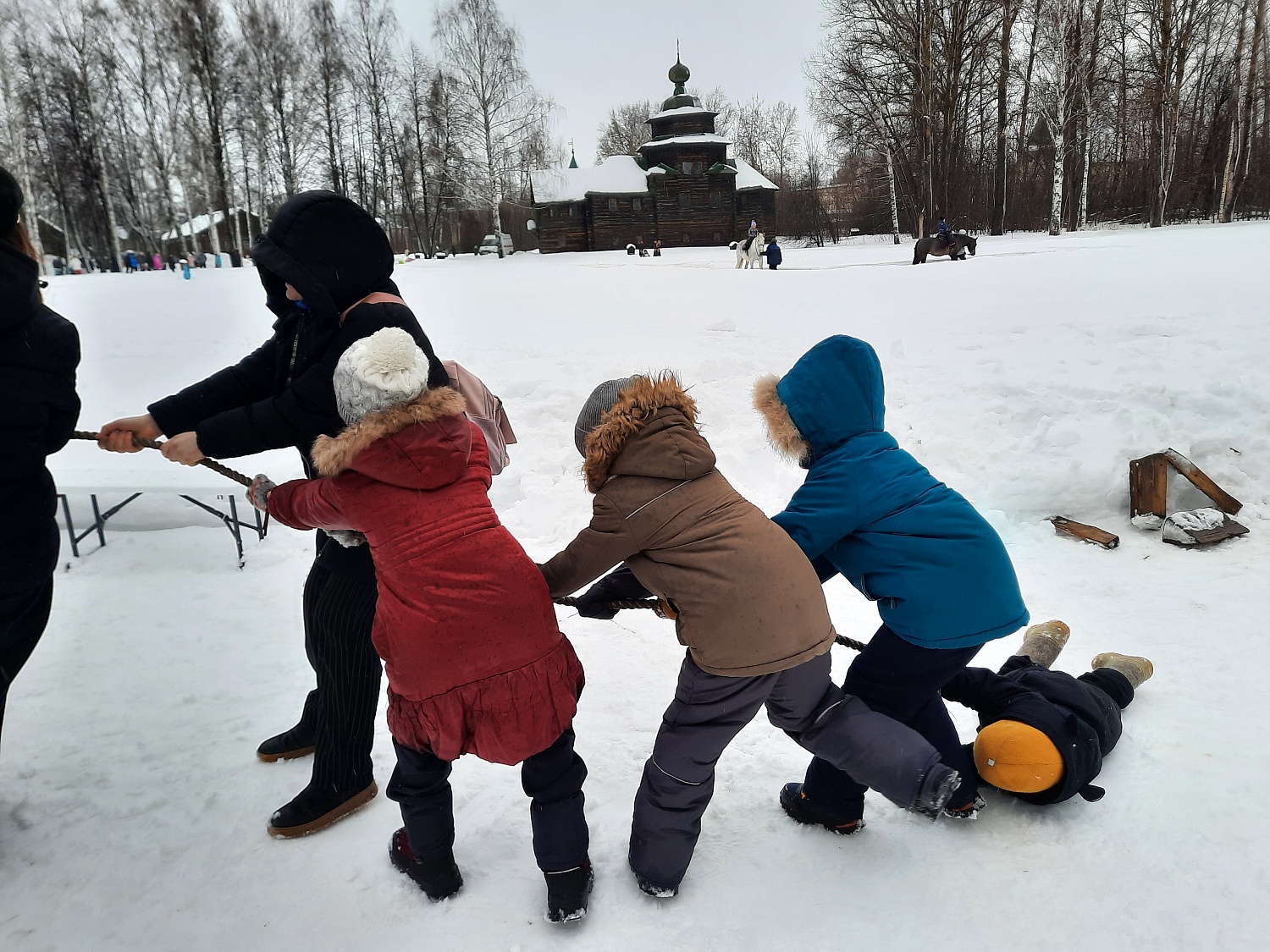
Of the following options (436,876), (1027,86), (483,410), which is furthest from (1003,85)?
(436,876)

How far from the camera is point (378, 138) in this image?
3088 centimetres

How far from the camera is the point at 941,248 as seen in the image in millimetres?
15969

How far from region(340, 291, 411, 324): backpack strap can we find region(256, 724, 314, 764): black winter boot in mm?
A: 1532

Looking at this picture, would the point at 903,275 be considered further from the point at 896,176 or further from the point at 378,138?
the point at 378,138

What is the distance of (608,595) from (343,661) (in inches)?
33.2

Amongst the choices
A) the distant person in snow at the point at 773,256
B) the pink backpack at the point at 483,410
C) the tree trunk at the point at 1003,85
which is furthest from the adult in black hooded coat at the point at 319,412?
the tree trunk at the point at 1003,85

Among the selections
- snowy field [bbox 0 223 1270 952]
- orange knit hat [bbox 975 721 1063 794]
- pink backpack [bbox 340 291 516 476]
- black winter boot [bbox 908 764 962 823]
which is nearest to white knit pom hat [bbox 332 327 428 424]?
pink backpack [bbox 340 291 516 476]

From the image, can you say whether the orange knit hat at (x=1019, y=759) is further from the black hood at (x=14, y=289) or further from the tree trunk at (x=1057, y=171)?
the tree trunk at (x=1057, y=171)

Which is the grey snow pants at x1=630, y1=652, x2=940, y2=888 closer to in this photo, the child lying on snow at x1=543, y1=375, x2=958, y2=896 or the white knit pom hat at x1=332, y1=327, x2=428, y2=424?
the child lying on snow at x1=543, y1=375, x2=958, y2=896

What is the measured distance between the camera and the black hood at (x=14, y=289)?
1.88m

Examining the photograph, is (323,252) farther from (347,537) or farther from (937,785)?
(937,785)

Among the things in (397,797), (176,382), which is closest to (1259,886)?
(397,797)

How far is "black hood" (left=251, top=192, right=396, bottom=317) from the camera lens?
2.00 metres

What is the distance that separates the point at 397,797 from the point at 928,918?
4.65ft
